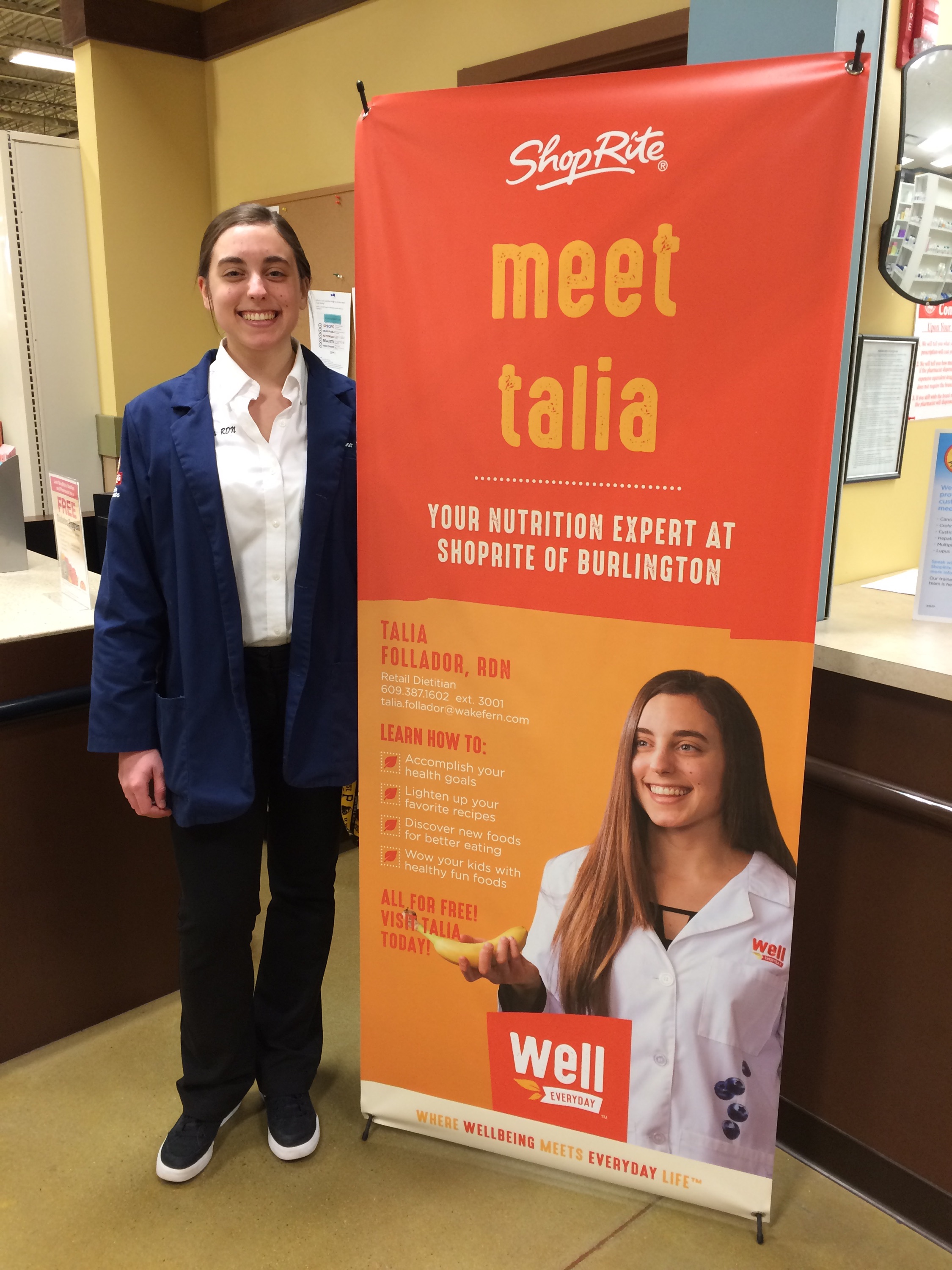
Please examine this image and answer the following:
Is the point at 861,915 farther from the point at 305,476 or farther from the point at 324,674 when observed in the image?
the point at 305,476

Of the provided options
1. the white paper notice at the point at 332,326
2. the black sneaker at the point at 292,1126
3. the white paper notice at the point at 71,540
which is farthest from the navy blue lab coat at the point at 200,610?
the white paper notice at the point at 332,326

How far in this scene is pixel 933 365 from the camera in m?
2.21

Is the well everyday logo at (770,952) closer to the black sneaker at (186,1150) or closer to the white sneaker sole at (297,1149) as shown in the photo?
the white sneaker sole at (297,1149)

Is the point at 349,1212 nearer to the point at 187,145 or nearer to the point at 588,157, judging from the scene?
the point at 588,157

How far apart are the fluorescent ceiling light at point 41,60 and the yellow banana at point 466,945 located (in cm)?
721

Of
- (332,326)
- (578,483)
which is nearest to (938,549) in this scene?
(578,483)

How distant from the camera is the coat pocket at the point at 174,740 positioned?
1602 millimetres

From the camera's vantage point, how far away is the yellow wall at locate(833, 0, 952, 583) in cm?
177

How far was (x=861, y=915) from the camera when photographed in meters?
1.67

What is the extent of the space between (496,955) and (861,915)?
63cm

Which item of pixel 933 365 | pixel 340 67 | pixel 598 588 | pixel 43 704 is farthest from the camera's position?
pixel 340 67

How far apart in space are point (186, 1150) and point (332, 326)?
2616 mm

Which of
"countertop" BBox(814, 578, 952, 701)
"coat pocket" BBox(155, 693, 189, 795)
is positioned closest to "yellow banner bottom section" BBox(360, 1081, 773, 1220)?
"coat pocket" BBox(155, 693, 189, 795)

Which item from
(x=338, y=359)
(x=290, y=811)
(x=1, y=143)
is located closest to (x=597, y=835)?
(x=290, y=811)
